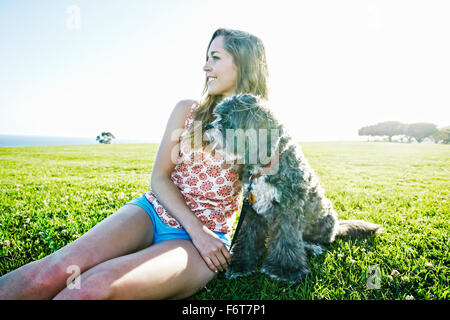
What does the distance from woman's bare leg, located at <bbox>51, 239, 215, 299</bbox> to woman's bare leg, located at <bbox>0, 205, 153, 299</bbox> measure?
1.00 ft

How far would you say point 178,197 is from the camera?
2816 mm

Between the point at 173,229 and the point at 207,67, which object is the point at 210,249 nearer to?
the point at 173,229

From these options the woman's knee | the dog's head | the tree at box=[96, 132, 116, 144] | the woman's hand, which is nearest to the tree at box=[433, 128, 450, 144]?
the dog's head

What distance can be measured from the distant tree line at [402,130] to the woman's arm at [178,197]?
201ft

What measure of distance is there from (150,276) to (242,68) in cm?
250

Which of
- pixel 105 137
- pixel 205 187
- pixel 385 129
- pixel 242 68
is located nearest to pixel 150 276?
pixel 205 187

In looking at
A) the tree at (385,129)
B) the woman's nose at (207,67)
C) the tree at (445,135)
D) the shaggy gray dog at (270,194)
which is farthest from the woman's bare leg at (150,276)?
the tree at (385,129)

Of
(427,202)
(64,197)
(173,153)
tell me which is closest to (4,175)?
(64,197)

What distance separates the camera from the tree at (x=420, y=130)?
57.3m

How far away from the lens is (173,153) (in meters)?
3.04

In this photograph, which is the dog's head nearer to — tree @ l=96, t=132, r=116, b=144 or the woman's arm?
the woman's arm

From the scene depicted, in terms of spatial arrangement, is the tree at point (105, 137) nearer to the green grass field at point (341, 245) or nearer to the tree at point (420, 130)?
the green grass field at point (341, 245)
